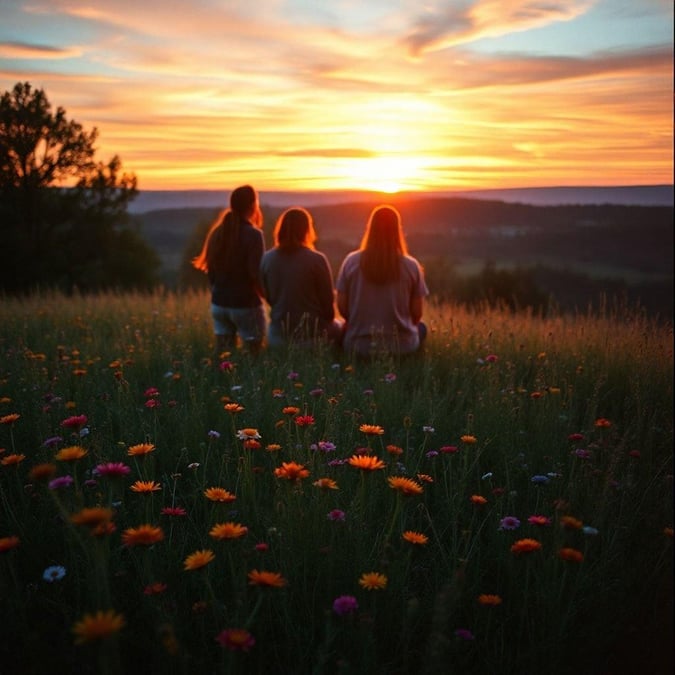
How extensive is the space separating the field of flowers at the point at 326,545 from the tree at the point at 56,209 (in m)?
20.5

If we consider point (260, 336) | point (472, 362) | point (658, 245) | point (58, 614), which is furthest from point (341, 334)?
point (658, 245)

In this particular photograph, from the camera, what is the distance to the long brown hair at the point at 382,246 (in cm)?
553

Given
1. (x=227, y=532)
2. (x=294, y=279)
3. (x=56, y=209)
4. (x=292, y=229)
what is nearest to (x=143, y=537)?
(x=227, y=532)

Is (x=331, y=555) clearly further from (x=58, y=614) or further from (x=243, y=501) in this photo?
(x=58, y=614)

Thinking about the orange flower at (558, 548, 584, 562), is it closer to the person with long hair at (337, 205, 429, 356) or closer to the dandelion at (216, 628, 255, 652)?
the dandelion at (216, 628, 255, 652)

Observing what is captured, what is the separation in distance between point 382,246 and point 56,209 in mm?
21920

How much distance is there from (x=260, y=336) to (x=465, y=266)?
44593 mm

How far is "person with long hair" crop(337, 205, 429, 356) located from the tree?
1861cm

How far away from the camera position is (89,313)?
26.5 ft

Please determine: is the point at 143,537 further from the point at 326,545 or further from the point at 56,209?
the point at 56,209

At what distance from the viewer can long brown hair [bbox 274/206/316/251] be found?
5902 millimetres

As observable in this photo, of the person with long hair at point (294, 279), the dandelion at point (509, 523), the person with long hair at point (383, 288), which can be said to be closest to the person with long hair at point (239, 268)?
the person with long hair at point (294, 279)

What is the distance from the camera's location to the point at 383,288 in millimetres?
5676

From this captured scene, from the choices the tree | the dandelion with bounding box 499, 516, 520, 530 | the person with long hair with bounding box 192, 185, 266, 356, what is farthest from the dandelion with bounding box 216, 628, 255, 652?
the tree
